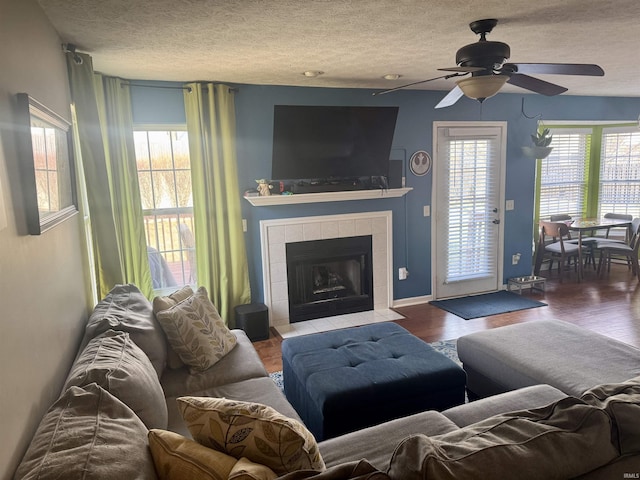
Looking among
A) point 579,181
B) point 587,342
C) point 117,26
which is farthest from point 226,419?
point 579,181

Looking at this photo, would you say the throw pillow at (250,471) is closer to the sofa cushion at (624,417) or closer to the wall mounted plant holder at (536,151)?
the sofa cushion at (624,417)

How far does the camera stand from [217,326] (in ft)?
9.17

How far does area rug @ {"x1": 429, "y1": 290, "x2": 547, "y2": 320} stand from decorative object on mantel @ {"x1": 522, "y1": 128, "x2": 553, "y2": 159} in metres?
1.69

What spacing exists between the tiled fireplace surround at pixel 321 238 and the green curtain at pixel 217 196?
1.00ft

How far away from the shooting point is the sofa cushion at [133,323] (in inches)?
88.6

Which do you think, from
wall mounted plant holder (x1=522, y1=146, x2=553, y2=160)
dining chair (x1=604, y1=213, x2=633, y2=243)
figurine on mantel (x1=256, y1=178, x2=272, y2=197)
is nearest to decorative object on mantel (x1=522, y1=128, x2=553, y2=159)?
wall mounted plant holder (x1=522, y1=146, x2=553, y2=160)

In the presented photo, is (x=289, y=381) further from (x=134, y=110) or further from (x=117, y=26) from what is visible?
(x=134, y=110)

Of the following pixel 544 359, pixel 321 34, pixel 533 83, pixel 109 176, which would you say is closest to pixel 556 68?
pixel 533 83

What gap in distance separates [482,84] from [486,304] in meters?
3.29

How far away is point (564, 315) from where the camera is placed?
4738 millimetres

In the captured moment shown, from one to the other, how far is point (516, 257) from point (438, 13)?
162 inches

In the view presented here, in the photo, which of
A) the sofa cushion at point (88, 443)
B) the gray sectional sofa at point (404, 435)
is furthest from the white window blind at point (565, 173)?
the sofa cushion at point (88, 443)

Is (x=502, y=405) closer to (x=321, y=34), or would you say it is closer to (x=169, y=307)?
(x=169, y=307)

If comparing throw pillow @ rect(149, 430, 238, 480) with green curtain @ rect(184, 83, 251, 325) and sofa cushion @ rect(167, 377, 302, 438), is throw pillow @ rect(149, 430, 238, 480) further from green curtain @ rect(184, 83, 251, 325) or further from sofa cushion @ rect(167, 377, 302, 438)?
green curtain @ rect(184, 83, 251, 325)
